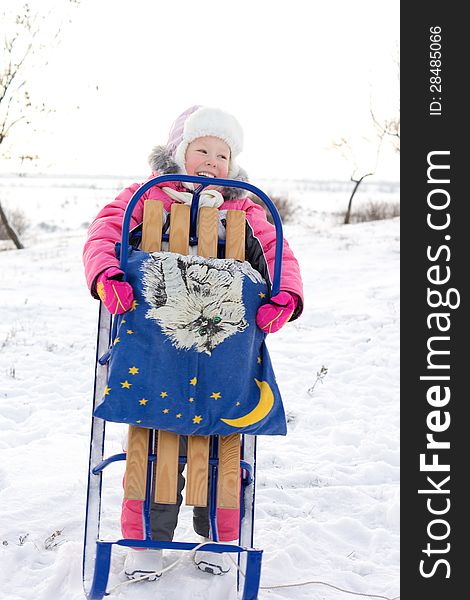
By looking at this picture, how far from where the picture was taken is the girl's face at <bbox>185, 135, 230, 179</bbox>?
113 inches

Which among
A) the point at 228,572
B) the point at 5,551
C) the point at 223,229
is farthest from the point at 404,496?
the point at 5,551

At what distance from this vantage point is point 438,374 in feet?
12.1

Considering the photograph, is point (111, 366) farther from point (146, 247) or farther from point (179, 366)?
point (146, 247)

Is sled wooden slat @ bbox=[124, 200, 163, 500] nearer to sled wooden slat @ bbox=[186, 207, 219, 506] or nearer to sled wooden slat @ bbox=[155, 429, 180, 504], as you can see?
sled wooden slat @ bbox=[155, 429, 180, 504]

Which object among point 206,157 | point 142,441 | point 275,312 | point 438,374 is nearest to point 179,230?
point 206,157

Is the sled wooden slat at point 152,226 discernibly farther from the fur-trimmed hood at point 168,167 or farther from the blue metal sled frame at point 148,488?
the fur-trimmed hood at point 168,167

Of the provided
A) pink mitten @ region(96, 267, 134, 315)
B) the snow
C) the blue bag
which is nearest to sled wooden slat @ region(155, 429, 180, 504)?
the blue bag

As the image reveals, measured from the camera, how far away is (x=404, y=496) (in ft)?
11.5

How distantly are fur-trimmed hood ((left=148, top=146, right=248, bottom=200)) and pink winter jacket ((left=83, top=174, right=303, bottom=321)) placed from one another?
39 millimetres

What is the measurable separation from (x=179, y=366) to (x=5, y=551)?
1213 millimetres

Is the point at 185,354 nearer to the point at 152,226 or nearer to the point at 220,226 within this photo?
the point at 152,226

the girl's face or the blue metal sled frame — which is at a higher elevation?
the girl's face

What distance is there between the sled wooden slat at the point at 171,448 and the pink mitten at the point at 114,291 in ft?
0.98

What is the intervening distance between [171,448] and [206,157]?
1213mm
